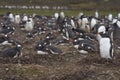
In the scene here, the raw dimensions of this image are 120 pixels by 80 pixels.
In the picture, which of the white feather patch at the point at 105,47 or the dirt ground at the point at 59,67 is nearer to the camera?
the dirt ground at the point at 59,67

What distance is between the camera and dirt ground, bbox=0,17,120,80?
30.5ft

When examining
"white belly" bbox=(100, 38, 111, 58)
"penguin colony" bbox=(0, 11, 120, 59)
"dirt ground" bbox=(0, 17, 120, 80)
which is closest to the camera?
"dirt ground" bbox=(0, 17, 120, 80)

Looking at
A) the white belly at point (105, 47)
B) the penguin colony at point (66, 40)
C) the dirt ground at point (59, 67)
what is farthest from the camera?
the penguin colony at point (66, 40)

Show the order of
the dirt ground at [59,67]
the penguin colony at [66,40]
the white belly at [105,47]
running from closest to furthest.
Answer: the dirt ground at [59,67] < the white belly at [105,47] < the penguin colony at [66,40]

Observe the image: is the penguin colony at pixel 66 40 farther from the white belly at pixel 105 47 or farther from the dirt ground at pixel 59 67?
the dirt ground at pixel 59 67

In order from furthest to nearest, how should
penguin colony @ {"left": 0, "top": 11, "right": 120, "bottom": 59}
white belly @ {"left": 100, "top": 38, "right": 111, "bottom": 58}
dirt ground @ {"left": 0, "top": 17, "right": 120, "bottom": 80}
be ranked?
1. penguin colony @ {"left": 0, "top": 11, "right": 120, "bottom": 59}
2. white belly @ {"left": 100, "top": 38, "right": 111, "bottom": 58}
3. dirt ground @ {"left": 0, "top": 17, "right": 120, "bottom": 80}

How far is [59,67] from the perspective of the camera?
10570 mm

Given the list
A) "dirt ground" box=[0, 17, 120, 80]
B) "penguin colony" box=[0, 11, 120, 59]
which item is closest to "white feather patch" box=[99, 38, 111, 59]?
"penguin colony" box=[0, 11, 120, 59]

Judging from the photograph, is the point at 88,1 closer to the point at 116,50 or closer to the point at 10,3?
the point at 10,3

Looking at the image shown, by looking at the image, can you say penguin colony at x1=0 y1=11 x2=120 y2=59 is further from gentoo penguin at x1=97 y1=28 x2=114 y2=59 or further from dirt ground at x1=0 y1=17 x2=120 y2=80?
dirt ground at x1=0 y1=17 x2=120 y2=80

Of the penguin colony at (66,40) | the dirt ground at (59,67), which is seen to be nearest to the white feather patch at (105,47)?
the penguin colony at (66,40)

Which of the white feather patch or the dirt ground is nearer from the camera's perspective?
the dirt ground

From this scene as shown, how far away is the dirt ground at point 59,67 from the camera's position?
9.30 meters

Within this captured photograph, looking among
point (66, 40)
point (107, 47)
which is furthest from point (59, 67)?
point (66, 40)
